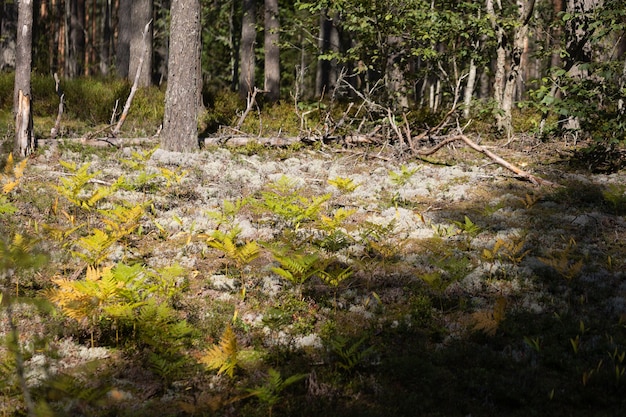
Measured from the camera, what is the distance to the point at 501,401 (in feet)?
13.3

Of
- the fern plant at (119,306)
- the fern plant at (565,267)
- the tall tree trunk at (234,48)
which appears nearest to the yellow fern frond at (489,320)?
the fern plant at (565,267)

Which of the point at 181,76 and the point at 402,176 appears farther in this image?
the point at 181,76

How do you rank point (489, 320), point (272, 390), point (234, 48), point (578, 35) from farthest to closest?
point (234, 48)
point (578, 35)
point (489, 320)
point (272, 390)

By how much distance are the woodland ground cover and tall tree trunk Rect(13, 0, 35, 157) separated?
155cm

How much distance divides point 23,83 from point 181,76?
3.32 meters

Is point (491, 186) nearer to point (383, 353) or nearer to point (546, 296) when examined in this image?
point (546, 296)

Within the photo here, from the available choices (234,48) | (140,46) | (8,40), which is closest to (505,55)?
(140,46)

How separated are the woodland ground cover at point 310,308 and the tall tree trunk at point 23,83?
1550 mm

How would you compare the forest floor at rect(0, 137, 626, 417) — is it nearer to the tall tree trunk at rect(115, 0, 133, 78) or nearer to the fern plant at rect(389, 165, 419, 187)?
the fern plant at rect(389, 165, 419, 187)

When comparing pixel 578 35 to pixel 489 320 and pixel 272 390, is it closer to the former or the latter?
pixel 489 320

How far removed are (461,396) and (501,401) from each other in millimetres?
315

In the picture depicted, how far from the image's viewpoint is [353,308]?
5660mm

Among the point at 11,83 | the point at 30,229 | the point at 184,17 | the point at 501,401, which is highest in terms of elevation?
the point at 184,17

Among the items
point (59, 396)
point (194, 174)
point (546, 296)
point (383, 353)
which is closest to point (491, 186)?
point (546, 296)
